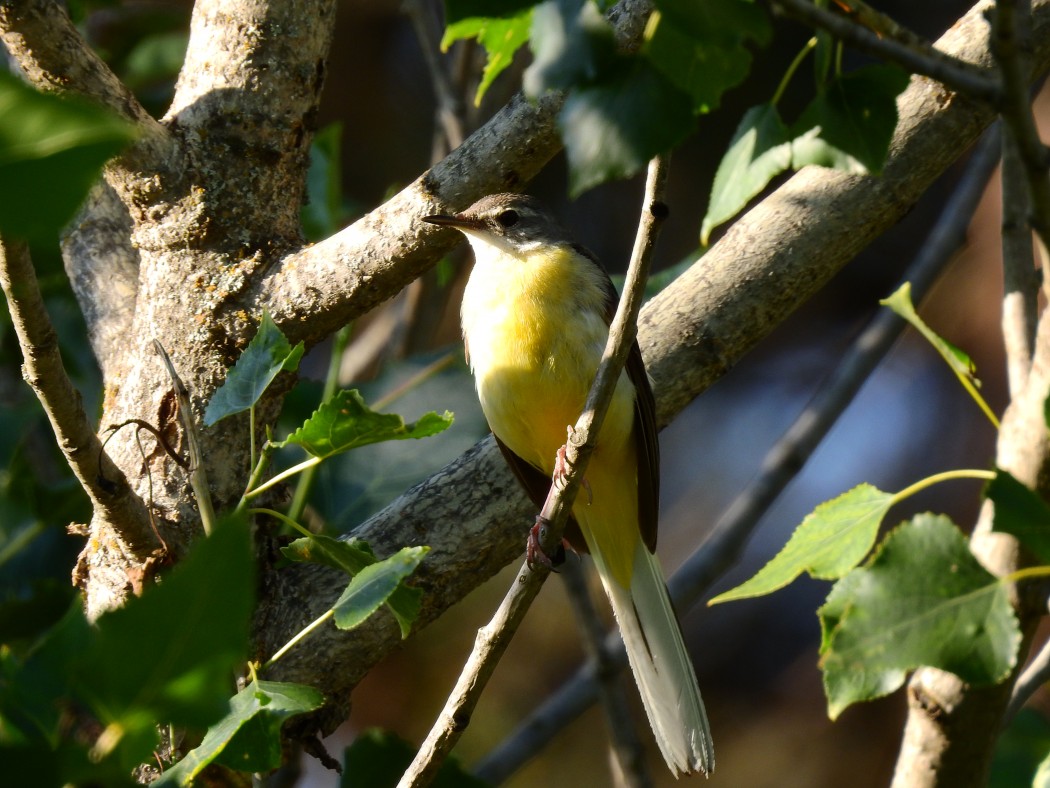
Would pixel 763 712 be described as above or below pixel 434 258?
below

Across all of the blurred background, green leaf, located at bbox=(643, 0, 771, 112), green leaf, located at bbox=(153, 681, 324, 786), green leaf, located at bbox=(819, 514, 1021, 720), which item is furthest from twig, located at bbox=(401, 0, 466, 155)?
green leaf, located at bbox=(643, 0, 771, 112)

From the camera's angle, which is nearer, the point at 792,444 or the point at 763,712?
the point at 792,444

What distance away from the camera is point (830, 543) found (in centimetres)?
207

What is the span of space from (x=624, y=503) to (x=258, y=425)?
1453 millimetres

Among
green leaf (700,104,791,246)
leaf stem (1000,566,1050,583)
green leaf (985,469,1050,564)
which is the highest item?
green leaf (700,104,791,246)

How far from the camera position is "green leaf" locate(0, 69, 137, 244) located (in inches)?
34.5

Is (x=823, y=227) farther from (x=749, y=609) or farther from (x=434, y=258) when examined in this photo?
(x=749, y=609)

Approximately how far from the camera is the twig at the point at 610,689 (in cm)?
394

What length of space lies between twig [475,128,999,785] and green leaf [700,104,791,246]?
2808 mm

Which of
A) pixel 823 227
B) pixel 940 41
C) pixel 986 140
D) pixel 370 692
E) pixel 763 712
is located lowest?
pixel 763 712

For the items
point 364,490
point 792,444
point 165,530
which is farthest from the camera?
point 792,444

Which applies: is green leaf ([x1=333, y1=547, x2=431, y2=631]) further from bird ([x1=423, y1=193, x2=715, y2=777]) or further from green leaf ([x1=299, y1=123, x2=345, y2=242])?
green leaf ([x1=299, y1=123, x2=345, y2=242])

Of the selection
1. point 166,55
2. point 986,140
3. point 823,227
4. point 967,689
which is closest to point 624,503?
point 823,227

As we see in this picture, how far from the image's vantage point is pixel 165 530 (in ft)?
9.21
